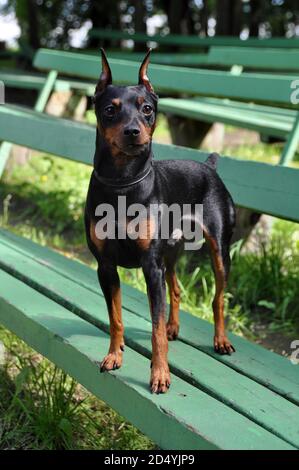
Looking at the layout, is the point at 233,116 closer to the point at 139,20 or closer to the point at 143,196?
the point at 143,196

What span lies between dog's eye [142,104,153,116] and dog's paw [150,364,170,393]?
0.67 metres

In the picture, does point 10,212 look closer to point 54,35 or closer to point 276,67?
point 276,67

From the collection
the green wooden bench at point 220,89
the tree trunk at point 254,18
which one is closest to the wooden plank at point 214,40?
the green wooden bench at point 220,89

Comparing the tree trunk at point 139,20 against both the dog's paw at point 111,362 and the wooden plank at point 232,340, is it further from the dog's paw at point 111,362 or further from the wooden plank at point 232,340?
the dog's paw at point 111,362

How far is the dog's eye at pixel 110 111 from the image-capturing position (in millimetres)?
1840

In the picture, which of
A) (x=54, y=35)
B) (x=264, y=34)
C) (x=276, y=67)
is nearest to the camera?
(x=276, y=67)

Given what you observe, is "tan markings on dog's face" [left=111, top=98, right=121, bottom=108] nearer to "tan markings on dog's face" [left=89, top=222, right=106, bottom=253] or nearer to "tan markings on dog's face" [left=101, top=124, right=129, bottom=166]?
"tan markings on dog's face" [left=101, top=124, right=129, bottom=166]

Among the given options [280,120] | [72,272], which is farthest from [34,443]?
[280,120]

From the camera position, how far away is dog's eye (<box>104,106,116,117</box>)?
6.04 feet

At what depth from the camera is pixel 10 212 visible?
5.76 metres

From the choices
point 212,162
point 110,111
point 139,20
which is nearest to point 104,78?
point 110,111

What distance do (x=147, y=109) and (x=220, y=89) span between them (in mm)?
2435

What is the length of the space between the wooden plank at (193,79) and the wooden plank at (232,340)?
1454 mm

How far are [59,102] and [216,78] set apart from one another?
3.43 metres
